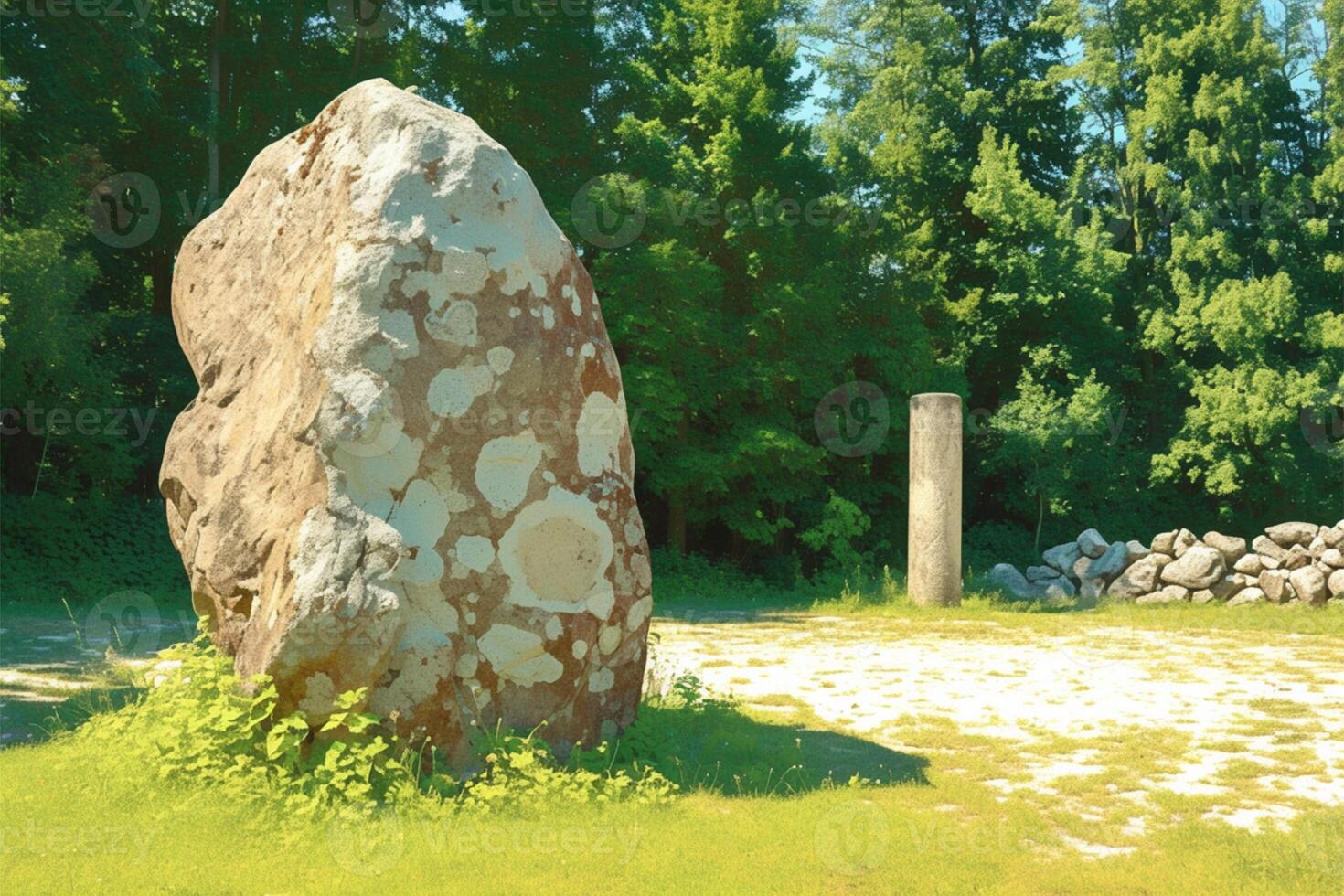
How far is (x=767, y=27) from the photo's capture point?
67.8 ft

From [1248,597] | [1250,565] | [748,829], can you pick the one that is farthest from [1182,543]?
[748,829]

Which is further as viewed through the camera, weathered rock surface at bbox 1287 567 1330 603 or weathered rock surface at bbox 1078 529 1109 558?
weathered rock surface at bbox 1078 529 1109 558

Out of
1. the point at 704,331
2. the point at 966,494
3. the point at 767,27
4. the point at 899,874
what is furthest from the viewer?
the point at 966,494

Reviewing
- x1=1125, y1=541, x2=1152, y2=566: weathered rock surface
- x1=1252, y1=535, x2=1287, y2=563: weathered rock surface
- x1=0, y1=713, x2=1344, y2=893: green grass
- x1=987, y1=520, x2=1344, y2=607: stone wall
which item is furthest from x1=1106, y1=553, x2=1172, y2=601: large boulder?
x1=0, y1=713, x2=1344, y2=893: green grass

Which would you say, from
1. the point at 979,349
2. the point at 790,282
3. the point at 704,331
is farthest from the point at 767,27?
the point at 979,349

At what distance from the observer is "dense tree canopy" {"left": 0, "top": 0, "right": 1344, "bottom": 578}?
1677cm

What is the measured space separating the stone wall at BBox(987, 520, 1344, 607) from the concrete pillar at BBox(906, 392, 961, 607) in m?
2.09

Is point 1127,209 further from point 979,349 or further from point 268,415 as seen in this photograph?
point 268,415

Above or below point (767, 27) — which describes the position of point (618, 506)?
below

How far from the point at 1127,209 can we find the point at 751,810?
2240 centimetres

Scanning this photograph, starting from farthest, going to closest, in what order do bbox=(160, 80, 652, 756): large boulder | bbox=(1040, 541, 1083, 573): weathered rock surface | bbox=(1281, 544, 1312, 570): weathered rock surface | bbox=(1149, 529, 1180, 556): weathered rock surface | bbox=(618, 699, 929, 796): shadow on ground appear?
→ bbox=(1040, 541, 1083, 573): weathered rock surface
bbox=(1149, 529, 1180, 556): weathered rock surface
bbox=(1281, 544, 1312, 570): weathered rock surface
bbox=(618, 699, 929, 796): shadow on ground
bbox=(160, 80, 652, 756): large boulder

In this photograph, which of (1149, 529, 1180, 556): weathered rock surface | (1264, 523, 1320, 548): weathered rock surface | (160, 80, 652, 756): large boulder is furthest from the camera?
(1149, 529, 1180, 556): weathered rock surface

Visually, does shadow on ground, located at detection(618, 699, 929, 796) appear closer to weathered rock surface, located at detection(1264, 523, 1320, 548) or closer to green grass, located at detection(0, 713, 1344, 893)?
green grass, located at detection(0, 713, 1344, 893)

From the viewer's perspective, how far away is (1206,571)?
1479cm
